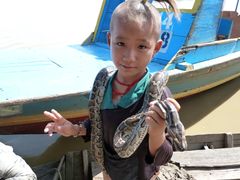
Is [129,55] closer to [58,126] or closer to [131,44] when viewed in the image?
[131,44]

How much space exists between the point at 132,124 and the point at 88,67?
247cm

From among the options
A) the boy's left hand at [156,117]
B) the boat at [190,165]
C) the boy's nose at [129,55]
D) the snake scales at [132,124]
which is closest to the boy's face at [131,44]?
the boy's nose at [129,55]

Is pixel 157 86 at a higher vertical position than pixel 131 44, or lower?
lower

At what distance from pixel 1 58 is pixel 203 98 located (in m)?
2.69

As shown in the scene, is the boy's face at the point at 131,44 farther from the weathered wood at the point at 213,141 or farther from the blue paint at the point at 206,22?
the blue paint at the point at 206,22

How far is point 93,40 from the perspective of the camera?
17.3 feet

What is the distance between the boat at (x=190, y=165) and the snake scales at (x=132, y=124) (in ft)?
3.64

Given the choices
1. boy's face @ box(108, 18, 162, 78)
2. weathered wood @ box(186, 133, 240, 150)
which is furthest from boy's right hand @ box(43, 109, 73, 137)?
weathered wood @ box(186, 133, 240, 150)

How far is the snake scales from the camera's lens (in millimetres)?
1187

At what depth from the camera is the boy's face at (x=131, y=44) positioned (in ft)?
4.52

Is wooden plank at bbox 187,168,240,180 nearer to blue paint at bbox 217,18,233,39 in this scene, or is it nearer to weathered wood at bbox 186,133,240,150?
weathered wood at bbox 186,133,240,150

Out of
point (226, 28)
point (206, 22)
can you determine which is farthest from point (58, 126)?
point (226, 28)

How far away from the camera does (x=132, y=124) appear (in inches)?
55.5

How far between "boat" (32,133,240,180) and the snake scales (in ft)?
3.64
